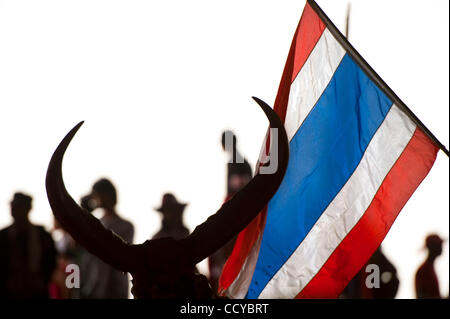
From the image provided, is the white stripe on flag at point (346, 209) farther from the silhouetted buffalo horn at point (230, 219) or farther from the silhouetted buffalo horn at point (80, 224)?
the silhouetted buffalo horn at point (80, 224)

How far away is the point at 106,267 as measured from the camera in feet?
28.5

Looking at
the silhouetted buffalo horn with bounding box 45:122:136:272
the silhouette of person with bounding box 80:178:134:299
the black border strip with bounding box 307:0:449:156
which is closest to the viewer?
the silhouetted buffalo horn with bounding box 45:122:136:272

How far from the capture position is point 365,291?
9578mm

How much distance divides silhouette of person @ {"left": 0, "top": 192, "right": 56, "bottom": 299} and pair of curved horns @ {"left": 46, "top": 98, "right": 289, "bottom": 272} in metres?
2.60

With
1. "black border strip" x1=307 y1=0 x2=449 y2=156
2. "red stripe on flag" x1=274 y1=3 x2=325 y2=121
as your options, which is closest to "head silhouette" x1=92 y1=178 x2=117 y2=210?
"red stripe on flag" x1=274 y1=3 x2=325 y2=121

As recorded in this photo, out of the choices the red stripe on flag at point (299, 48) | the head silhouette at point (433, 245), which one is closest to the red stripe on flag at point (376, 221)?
the red stripe on flag at point (299, 48)

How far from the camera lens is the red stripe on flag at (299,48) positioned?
7.54 metres

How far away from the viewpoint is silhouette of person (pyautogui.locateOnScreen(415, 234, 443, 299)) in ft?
32.4

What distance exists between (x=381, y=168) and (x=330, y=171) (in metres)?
0.33

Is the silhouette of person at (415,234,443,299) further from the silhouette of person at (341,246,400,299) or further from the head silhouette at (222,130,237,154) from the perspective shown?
the head silhouette at (222,130,237,154)

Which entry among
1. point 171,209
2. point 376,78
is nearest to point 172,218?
point 171,209

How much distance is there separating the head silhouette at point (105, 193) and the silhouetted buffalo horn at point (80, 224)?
2539 mm
